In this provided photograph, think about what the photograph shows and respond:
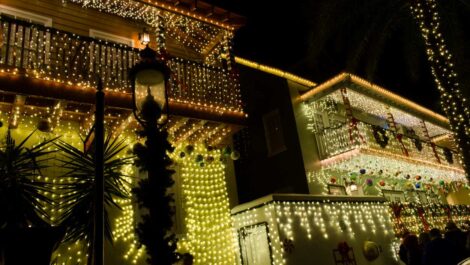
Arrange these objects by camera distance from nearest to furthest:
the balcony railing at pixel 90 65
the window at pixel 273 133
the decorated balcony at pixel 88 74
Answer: the decorated balcony at pixel 88 74 → the balcony railing at pixel 90 65 → the window at pixel 273 133

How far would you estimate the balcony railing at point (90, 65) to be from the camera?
7.79 metres

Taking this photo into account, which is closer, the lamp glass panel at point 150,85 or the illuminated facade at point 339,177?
the lamp glass panel at point 150,85

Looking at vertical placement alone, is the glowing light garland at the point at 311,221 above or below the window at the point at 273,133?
below

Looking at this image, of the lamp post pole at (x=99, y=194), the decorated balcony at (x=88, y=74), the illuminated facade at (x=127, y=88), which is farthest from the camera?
the illuminated facade at (x=127, y=88)

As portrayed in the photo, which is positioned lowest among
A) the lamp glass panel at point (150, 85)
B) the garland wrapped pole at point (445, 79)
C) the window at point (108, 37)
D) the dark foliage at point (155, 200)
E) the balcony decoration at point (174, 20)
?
the dark foliage at point (155, 200)

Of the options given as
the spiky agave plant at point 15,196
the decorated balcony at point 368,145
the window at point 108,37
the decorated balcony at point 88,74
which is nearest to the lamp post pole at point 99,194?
the spiky agave plant at point 15,196

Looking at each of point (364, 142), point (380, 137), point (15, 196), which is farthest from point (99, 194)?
point (380, 137)

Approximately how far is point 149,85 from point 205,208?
6.53m

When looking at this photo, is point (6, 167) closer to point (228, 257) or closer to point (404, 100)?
point (228, 257)

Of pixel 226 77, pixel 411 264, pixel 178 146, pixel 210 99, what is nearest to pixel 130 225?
pixel 178 146

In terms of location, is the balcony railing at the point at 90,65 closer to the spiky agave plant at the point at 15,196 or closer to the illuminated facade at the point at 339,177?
the spiky agave plant at the point at 15,196

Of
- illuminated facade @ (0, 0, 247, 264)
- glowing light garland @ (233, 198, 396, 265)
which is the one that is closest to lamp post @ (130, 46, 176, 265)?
illuminated facade @ (0, 0, 247, 264)

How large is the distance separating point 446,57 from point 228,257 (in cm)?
790

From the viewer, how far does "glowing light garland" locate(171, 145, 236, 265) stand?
10344mm
